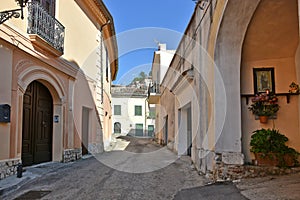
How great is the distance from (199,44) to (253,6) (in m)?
2.26

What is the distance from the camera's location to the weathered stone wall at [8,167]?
6102 mm

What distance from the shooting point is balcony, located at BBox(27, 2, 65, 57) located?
24.3ft

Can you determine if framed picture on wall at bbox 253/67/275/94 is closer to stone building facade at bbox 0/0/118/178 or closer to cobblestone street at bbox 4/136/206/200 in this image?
cobblestone street at bbox 4/136/206/200

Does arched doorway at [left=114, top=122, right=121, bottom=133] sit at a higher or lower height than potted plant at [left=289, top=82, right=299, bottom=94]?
lower

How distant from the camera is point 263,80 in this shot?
627 centimetres

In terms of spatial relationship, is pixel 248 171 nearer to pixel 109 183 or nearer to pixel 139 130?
pixel 109 183

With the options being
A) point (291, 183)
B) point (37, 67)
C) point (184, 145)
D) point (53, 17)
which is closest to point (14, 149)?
point (37, 67)

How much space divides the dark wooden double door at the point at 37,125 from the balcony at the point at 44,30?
4.32ft

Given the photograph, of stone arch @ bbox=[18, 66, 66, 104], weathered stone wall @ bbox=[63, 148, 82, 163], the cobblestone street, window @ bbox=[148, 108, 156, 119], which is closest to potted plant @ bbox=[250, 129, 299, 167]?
the cobblestone street

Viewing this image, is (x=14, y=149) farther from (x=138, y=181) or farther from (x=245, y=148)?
(x=245, y=148)

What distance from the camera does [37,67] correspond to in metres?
7.84

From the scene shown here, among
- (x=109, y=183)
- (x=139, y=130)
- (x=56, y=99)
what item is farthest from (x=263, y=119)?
(x=139, y=130)

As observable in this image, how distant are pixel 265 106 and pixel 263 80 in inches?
27.1

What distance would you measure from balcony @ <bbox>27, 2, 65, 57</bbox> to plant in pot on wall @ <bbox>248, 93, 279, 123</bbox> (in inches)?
230
